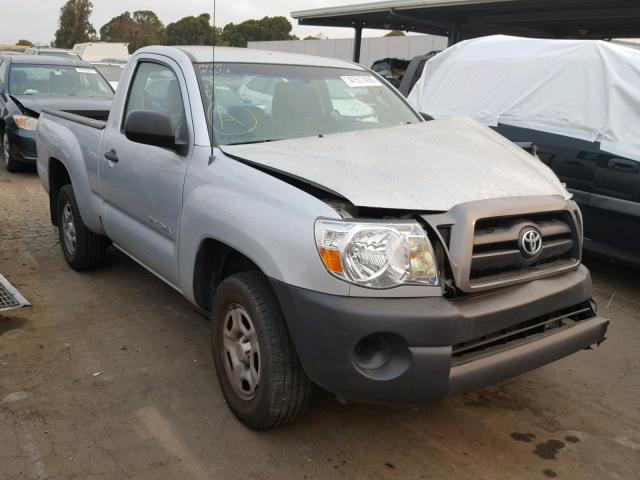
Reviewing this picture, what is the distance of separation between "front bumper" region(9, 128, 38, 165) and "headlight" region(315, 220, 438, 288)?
789 cm

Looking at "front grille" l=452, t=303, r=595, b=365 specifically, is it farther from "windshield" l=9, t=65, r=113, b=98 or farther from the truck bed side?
"windshield" l=9, t=65, r=113, b=98

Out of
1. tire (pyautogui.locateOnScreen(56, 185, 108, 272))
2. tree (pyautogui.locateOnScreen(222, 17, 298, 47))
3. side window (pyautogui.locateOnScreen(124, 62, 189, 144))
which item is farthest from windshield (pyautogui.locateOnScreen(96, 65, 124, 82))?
tree (pyautogui.locateOnScreen(222, 17, 298, 47))

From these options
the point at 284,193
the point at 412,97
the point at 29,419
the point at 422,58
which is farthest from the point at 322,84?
the point at 422,58

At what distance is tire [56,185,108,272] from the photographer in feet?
16.5

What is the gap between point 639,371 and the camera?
3.82 meters

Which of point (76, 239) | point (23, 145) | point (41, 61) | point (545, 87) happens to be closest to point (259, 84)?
point (76, 239)

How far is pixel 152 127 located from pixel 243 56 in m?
0.96

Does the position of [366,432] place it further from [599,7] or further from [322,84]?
[599,7]

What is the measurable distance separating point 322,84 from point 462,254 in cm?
189

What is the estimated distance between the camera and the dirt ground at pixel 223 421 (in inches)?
109

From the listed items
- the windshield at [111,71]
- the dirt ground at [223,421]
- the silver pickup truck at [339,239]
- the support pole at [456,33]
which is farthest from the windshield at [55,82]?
the support pole at [456,33]

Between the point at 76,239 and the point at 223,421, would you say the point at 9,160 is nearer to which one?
the point at 76,239

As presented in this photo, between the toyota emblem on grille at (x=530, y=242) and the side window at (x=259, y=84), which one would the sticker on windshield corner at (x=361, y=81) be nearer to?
the side window at (x=259, y=84)

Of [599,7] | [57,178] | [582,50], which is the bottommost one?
[57,178]
